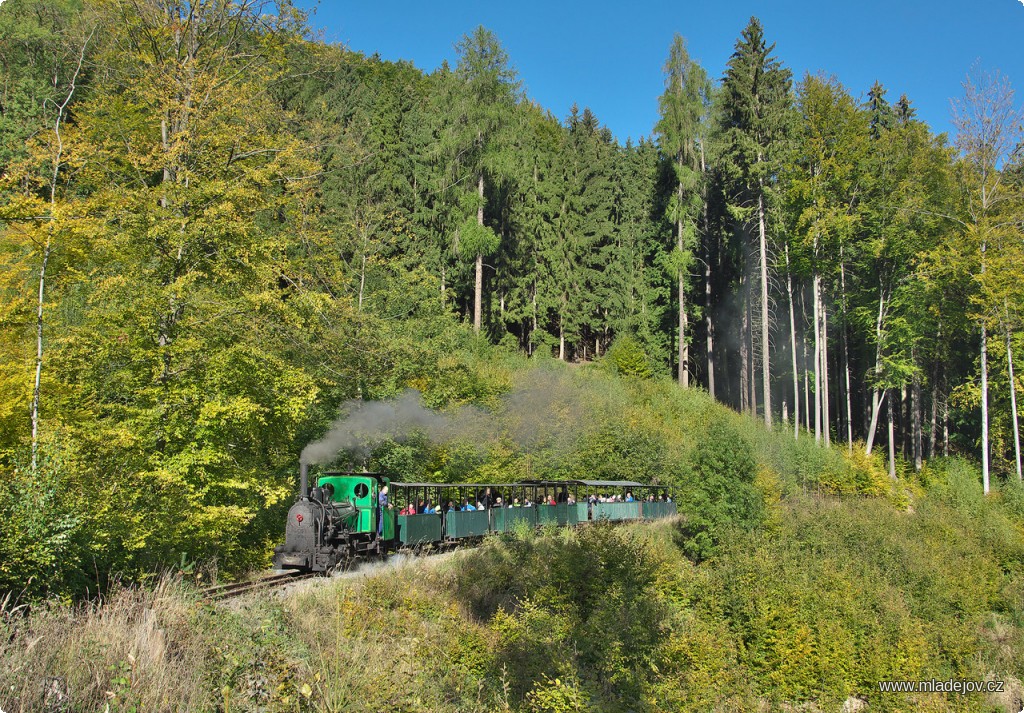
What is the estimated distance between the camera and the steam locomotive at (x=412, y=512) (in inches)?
643

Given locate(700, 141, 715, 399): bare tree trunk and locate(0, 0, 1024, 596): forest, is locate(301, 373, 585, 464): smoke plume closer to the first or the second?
locate(0, 0, 1024, 596): forest

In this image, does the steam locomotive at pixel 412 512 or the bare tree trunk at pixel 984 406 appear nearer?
the steam locomotive at pixel 412 512

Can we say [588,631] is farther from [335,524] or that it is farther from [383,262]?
[383,262]

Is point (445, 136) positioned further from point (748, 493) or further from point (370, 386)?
point (748, 493)

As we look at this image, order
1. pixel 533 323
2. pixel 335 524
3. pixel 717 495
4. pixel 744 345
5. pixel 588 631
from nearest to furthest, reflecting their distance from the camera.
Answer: pixel 588 631
pixel 335 524
pixel 717 495
pixel 744 345
pixel 533 323

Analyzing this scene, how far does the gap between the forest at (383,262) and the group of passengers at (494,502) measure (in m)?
2.16

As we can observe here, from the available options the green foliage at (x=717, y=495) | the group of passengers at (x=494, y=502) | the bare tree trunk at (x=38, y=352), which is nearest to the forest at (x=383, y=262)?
the bare tree trunk at (x=38, y=352)

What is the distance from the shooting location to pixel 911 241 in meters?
35.4

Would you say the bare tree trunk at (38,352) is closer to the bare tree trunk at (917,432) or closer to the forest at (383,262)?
the forest at (383,262)

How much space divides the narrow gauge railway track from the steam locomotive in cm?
29

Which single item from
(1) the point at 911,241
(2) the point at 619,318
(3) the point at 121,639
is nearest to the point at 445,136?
(2) the point at 619,318

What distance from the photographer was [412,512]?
20594mm

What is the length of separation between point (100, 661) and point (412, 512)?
13711mm

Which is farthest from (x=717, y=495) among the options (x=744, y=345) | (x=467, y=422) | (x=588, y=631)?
(x=744, y=345)
